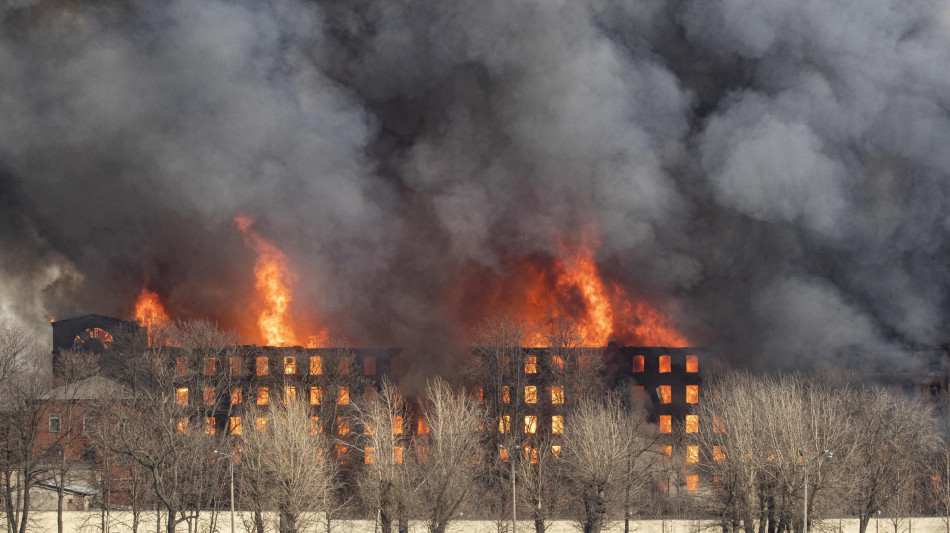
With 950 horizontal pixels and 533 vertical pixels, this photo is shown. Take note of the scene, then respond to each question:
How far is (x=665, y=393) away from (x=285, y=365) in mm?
28981

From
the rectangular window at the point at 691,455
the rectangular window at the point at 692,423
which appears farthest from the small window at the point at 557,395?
the rectangular window at the point at 691,455

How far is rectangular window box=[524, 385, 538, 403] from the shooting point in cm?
7150

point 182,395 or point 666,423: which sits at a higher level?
point 182,395

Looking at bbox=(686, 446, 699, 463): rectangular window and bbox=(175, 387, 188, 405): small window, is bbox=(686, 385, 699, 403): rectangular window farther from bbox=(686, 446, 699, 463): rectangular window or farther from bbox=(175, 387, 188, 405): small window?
bbox=(175, 387, 188, 405): small window

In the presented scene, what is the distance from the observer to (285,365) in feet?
240

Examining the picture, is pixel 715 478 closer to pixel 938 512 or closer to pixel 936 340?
pixel 938 512

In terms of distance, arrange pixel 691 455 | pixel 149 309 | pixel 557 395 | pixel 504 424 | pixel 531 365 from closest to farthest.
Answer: pixel 504 424
pixel 691 455
pixel 557 395
pixel 531 365
pixel 149 309

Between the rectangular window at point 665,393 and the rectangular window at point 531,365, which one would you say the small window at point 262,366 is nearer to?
the rectangular window at point 531,365

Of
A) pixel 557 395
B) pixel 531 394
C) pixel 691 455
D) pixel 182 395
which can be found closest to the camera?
pixel 691 455

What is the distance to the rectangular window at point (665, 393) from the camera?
76.5 meters

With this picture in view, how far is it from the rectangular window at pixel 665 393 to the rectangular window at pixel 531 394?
10.4 meters

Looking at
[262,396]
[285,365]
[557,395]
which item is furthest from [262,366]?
[557,395]

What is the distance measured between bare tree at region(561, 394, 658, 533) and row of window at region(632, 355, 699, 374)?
1401 cm

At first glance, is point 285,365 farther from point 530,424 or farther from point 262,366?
point 530,424
